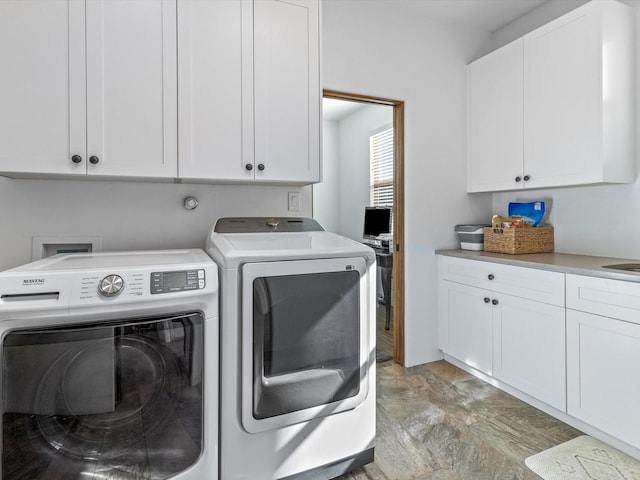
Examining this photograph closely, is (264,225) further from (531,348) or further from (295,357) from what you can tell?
(531,348)

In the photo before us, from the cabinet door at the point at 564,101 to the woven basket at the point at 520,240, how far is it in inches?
12.9

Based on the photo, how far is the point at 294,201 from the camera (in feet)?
7.63

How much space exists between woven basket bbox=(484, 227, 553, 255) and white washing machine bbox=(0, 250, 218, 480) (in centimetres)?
200

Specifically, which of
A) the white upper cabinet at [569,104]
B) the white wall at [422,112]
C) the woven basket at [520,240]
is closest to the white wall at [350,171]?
the white wall at [422,112]

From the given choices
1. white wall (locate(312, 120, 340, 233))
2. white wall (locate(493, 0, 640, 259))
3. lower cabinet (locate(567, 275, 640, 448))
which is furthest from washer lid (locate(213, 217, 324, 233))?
white wall (locate(312, 120, 340, 233))

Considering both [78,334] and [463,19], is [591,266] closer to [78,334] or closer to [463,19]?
[463,19]

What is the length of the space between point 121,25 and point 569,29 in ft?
8.05

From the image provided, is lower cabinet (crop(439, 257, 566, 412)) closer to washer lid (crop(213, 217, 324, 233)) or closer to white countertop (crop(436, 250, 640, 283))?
white countertop (crop(436, 250, 640, 283))

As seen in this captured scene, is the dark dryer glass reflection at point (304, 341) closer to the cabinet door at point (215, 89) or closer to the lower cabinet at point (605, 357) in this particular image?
the cabinet door at point (215, 89)

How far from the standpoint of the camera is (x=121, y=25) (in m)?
1.60

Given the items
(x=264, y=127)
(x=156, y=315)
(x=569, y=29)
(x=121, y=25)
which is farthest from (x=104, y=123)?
(x=569, y=29)

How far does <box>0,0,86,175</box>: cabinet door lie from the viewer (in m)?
1.46

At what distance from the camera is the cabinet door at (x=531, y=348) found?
1996 mm

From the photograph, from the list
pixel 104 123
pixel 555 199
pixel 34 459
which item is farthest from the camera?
pixel 555 199
